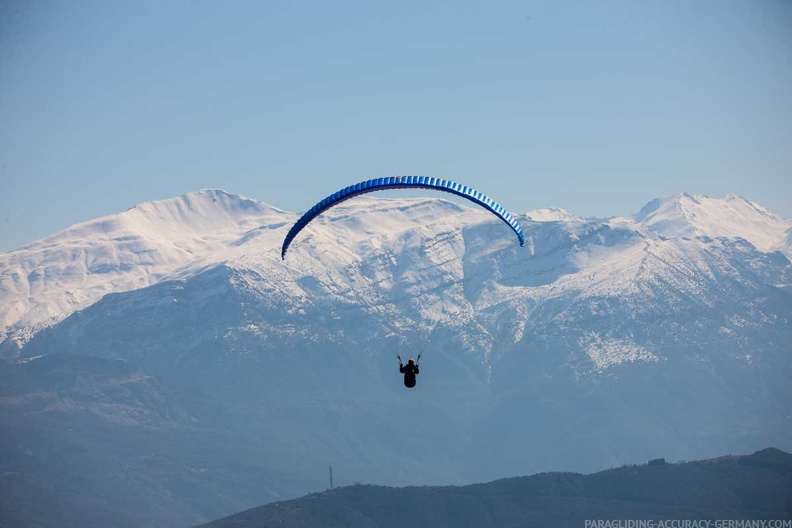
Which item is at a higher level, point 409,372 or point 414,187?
point 414,187

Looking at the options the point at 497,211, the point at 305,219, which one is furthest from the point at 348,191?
the point at 497,211

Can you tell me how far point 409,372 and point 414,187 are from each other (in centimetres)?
1670

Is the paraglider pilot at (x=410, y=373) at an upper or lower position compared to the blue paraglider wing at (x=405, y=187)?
lower

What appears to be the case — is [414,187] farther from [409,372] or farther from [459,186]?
[409,372]

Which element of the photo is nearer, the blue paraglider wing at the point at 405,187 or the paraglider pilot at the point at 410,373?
the paraglider pilot at the point at 410,373

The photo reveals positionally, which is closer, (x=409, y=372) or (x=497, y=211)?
(x=409, y=372)

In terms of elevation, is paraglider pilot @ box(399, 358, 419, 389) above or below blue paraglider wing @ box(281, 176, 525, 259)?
below

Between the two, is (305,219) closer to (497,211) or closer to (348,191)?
(348,191)

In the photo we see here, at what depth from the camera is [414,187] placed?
112938 millimetres

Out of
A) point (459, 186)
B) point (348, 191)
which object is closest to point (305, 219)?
point (348, 191)

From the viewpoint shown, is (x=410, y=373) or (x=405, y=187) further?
(x=405, y=187)

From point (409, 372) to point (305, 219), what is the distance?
18549mm

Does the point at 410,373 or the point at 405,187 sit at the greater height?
the point at 405,187

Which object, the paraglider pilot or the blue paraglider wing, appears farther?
the blue paraglider wing
